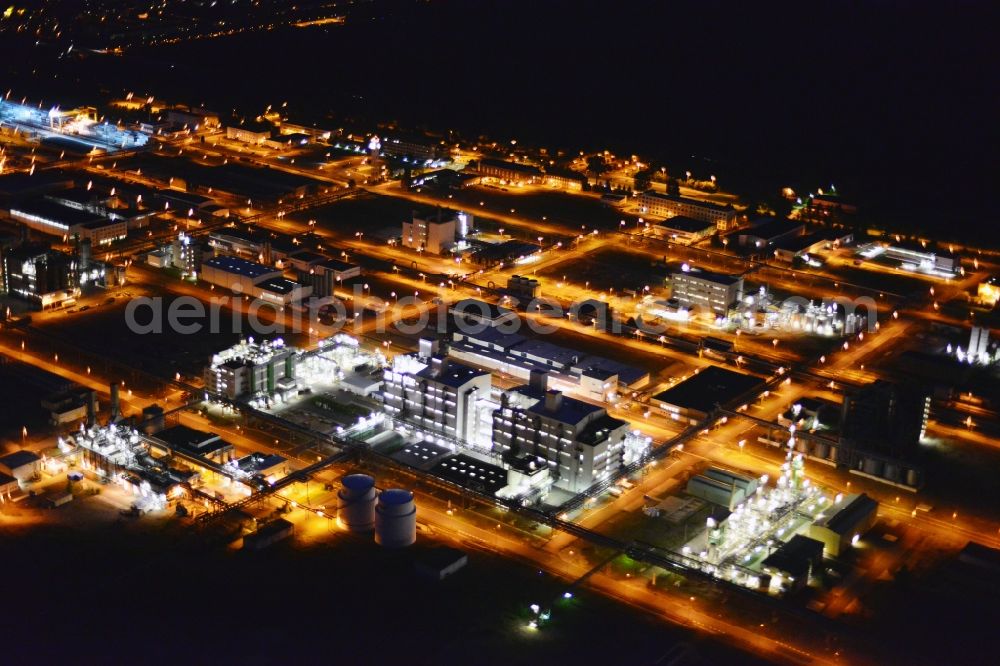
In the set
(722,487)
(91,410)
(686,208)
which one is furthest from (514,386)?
(686,208)

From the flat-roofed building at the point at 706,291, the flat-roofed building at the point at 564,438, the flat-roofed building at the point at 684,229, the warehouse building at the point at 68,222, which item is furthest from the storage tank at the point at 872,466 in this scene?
the warehouse building at the point at 68,222

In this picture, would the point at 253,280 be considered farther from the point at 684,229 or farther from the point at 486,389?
the point at 684,229

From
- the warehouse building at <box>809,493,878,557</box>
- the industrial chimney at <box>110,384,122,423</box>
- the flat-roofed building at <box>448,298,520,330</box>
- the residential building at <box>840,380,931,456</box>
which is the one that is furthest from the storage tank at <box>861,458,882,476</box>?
the industrial chimney at <box>110,384,122,423</box>

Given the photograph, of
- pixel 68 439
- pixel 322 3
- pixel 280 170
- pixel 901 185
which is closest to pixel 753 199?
pixel 901 185

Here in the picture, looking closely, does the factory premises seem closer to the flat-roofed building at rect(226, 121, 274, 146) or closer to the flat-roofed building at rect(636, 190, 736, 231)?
the flat-roofed building at rect(636, 190, 736, 231)

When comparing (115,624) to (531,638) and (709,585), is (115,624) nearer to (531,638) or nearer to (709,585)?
(531,638)
